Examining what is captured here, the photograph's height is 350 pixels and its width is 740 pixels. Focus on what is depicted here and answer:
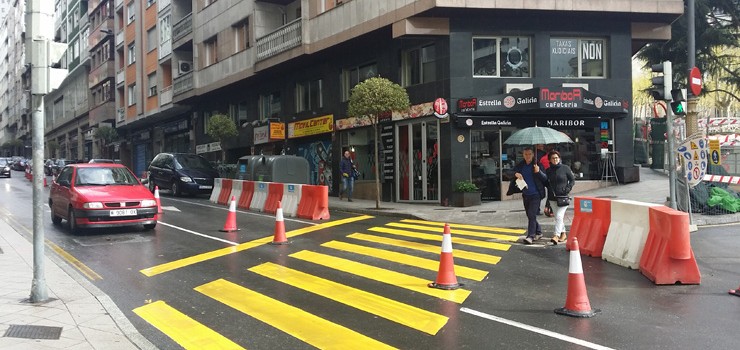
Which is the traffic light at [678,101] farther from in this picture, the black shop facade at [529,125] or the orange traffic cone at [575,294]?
the orange traffic cone at [575,294]

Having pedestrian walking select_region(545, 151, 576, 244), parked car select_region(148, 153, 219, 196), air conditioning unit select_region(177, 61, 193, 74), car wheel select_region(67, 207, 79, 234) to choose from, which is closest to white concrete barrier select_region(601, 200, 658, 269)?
pedestrian walking select_region(545, 151, 576, 244)

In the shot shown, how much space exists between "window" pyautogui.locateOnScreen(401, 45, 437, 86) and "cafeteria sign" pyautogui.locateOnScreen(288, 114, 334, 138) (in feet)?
14.7

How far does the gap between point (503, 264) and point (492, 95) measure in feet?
35.3

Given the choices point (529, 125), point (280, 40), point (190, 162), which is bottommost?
point (190, 162)

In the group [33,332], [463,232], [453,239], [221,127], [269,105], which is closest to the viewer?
[33,332]

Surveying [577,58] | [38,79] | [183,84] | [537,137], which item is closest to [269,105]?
[183,84]

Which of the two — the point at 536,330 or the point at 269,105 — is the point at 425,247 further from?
the point at 269,105

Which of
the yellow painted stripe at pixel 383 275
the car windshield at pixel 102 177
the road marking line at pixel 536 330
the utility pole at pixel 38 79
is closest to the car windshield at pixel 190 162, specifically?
the car windshield at pixel 102 177

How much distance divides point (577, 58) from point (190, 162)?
16.2m

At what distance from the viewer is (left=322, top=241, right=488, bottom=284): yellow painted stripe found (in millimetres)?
7971

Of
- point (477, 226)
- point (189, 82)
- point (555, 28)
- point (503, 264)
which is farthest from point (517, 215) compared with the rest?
point (189, 82)

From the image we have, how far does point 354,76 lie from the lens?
2288 cm

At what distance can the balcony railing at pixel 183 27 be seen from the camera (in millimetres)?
34219

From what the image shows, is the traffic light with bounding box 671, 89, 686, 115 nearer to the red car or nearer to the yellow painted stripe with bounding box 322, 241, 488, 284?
the yellow painted stripe with bounding box 322, 241, 488, 284
